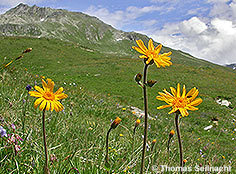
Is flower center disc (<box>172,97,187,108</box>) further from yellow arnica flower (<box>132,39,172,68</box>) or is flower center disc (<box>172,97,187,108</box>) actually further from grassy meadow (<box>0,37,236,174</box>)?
grassy meadow (<box>0,37,236,174</box>)

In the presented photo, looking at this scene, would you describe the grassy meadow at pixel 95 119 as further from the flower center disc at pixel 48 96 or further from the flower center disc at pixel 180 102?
the flower center disc at pixel 180 102

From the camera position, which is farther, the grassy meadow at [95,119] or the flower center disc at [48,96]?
the grassy meadow at [95,119]

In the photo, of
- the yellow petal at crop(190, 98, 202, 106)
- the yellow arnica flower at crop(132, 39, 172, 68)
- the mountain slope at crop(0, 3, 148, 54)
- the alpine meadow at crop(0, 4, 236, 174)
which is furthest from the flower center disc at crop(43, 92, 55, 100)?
the mountain slope at crop(0, 3, 148, 54)

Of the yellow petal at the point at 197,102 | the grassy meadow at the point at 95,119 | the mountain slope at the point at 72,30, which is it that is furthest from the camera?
the mountain slope at the point at 72,30

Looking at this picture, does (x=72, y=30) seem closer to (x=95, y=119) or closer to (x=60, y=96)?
(x=95, y=119)

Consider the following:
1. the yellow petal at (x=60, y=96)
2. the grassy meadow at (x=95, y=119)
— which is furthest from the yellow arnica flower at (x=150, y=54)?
the grassy meadow at (x=95, y=119)

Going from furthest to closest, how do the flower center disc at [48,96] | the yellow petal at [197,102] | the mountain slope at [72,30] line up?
the mountain slope at [72,30] → the flower center disc at [48,96] → the yellow petal at [197,102]

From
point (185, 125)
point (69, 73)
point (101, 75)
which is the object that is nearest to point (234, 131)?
point (185, 125)

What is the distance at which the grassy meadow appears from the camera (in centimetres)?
194

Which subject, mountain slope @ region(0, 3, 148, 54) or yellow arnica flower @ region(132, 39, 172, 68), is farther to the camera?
mountain slope @ region(0, 3, 148, 54)

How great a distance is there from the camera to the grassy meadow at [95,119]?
194 cm

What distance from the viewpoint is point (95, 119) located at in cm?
529

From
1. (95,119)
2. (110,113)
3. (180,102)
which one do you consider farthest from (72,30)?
(180,102)

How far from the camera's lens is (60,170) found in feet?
5.45
